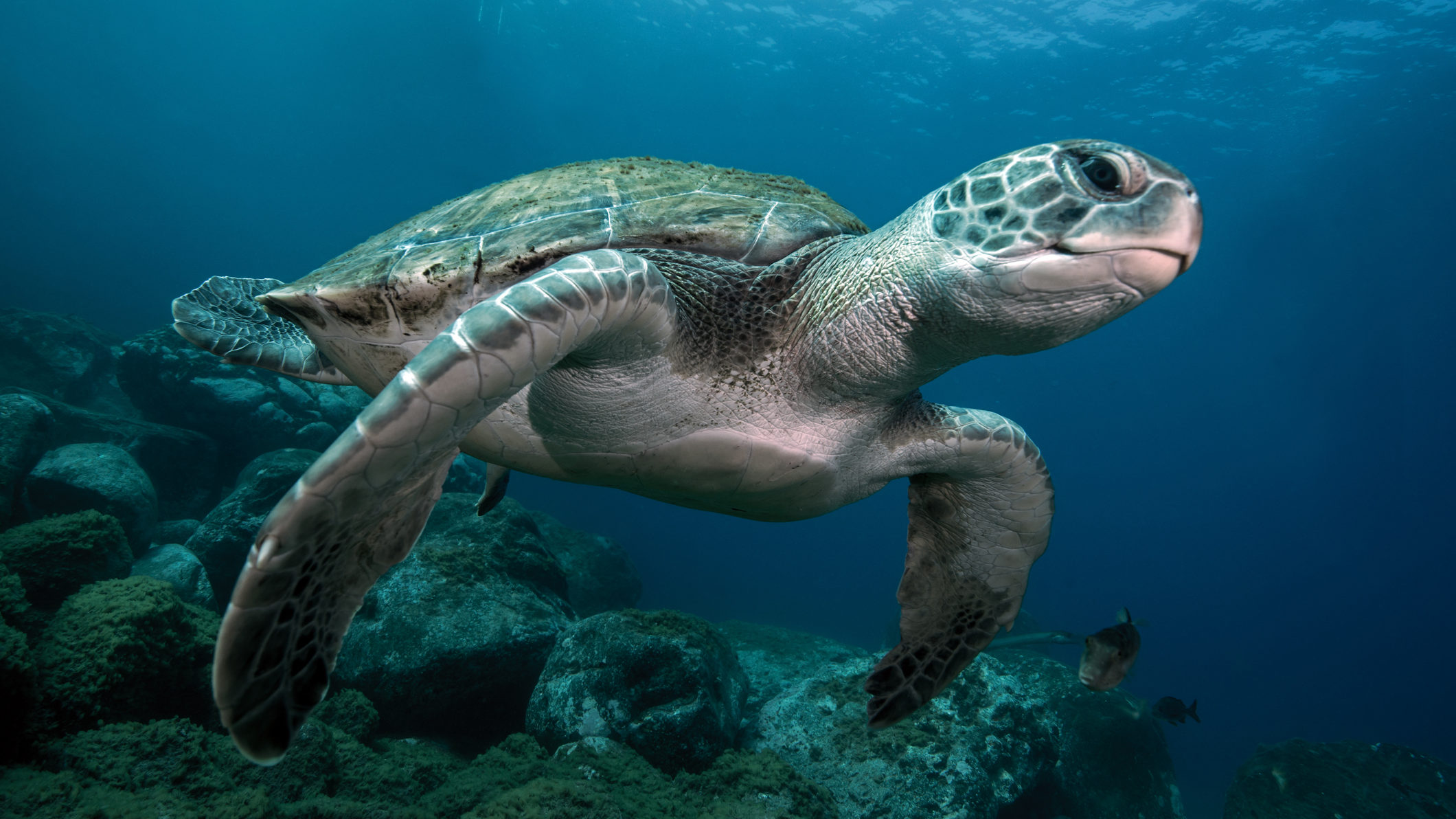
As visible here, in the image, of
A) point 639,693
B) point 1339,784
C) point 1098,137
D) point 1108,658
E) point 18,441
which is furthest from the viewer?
point 1098,137

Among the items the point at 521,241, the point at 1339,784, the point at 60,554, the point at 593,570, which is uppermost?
the point at 521,241

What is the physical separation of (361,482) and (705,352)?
121 centimetres

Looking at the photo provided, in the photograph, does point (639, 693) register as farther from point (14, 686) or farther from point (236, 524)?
point (236, 524)

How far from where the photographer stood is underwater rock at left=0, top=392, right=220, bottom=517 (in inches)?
298

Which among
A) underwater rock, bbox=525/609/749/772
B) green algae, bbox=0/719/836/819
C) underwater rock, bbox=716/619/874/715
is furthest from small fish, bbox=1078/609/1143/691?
underwater rock, bbox=716/619/874/715

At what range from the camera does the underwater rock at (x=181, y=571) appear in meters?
5.23

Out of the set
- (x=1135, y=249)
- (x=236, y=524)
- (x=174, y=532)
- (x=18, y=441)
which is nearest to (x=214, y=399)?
(x=174, y=532)

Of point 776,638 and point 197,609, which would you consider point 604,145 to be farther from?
point 197,609

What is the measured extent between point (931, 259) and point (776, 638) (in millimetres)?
11430

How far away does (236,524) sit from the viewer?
6246mm

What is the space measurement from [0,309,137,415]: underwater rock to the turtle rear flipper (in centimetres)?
1075

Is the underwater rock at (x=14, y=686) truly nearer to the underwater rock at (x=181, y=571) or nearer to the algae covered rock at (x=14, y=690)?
the algae covered rock at (x=14, y=690)

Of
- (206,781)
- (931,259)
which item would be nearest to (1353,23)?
(931,259)

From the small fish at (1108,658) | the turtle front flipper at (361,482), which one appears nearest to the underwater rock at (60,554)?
the turtle front flipper at (361,482)
